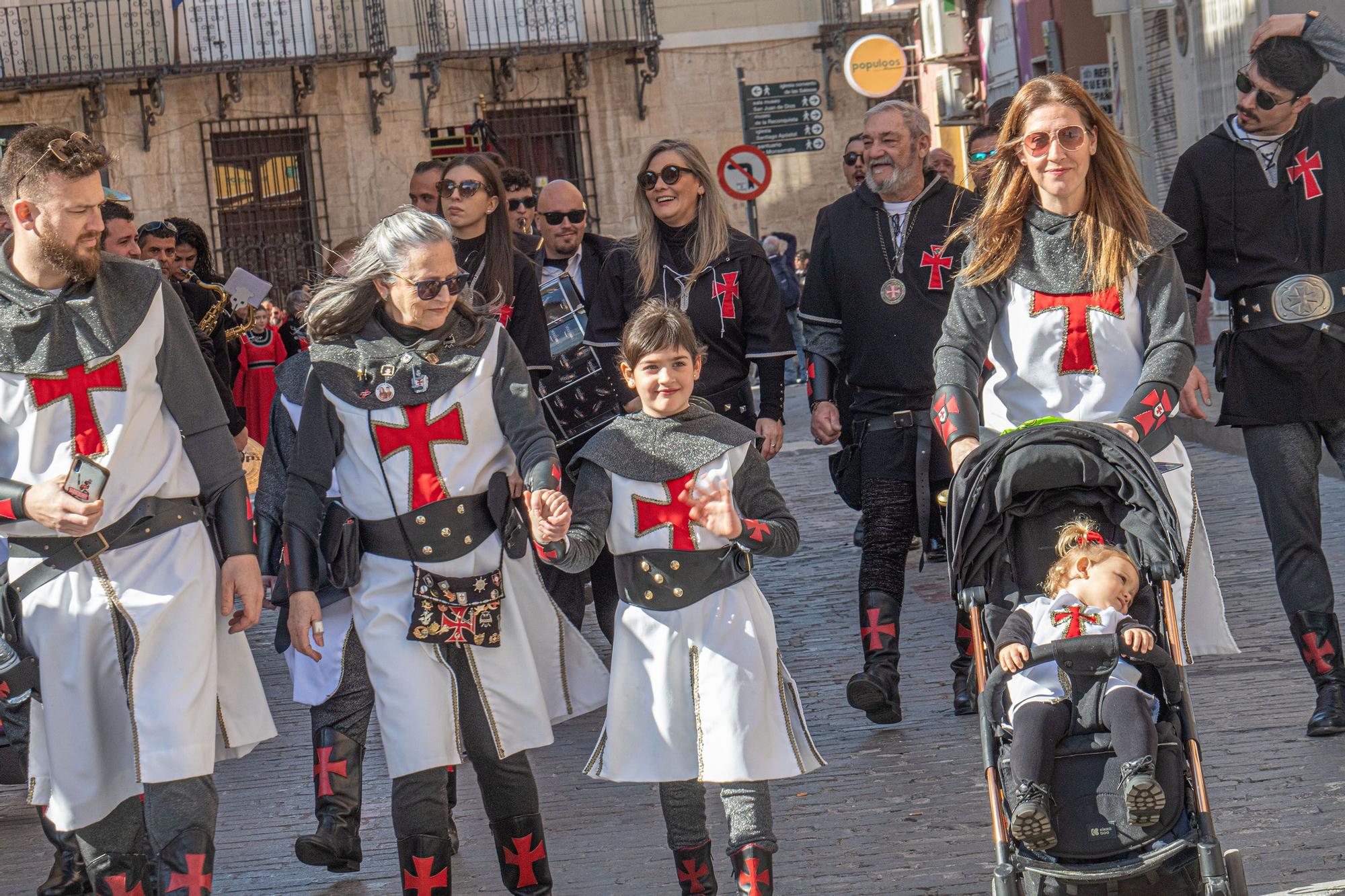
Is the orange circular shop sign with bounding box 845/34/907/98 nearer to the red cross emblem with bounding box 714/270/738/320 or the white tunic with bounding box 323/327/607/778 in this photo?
the red cross emblem with bounding box 714/270/738/320

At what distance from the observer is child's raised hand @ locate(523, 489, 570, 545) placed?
461 centimetres

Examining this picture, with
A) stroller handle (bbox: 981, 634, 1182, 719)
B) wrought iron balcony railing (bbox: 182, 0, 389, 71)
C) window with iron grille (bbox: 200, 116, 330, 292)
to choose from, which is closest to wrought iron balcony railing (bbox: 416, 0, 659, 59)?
wrought iron balcony railing (bbox: 182, 0, 389, 71)

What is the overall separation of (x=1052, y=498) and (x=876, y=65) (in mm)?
20509

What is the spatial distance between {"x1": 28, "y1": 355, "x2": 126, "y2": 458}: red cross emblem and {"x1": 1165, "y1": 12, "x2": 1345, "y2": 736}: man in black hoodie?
361 centimetres

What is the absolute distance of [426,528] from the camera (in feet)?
16.0

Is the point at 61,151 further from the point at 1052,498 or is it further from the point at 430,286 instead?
the point at 1052,498

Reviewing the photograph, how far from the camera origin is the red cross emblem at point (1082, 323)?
5.11 m

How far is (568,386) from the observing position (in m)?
7.40

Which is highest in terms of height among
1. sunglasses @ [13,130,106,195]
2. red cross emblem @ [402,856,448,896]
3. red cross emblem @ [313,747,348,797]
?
sunglasses @ [13,130,106,195]

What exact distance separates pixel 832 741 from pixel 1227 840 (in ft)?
6.13

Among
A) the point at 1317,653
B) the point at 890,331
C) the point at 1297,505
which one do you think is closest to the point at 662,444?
the point at 890,331

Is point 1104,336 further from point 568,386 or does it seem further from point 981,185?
point 568,386

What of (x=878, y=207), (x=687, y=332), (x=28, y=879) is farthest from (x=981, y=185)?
(x=28, y=879)

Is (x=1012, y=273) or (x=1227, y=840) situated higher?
(x=1012, y=273)
